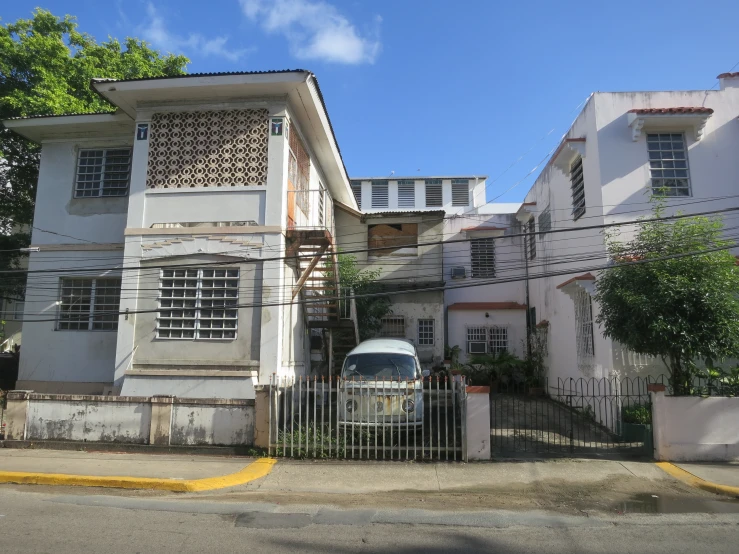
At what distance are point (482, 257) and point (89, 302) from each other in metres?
13.9

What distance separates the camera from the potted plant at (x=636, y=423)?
9.98 meters

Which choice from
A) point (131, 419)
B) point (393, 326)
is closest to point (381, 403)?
point (131, 419)

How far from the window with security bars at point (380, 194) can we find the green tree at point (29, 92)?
666 inches

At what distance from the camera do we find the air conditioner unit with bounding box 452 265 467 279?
20797 mm

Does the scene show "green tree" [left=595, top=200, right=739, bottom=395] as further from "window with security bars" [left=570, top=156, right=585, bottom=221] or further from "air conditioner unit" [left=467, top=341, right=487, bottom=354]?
"air conditioner unit" [left=467, top=341, right=487, bottom=354]

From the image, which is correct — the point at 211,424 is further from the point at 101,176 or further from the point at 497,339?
the point at 497,339

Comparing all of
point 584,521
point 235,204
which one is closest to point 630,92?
point 235,204

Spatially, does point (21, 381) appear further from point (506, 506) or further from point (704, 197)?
point (704, 197)

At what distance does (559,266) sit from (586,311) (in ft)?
6.77

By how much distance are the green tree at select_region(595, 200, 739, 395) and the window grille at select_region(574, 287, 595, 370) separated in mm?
3169

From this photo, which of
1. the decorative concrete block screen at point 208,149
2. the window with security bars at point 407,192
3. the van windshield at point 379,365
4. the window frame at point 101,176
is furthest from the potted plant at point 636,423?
the window with security bars at point 407,192

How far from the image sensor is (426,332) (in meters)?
19.7

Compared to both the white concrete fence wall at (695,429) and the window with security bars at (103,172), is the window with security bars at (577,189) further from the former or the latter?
the window with security bars at (103,172)

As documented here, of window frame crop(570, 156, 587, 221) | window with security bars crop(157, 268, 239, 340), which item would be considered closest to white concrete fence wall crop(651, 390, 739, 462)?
window frame crop(570, 156, 587, 221)
